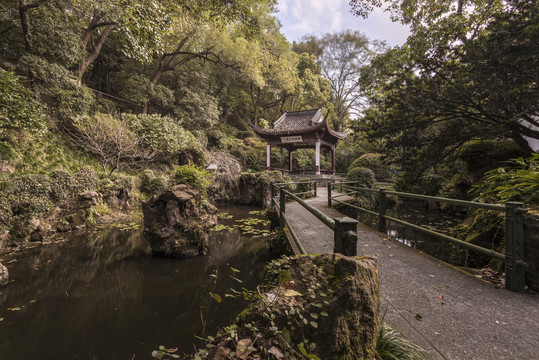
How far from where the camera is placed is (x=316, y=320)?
105cm

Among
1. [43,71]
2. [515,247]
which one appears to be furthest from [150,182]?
[515,247]

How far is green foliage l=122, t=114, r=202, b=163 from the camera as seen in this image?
36.0ft

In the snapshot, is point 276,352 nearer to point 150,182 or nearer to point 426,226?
point 426,226

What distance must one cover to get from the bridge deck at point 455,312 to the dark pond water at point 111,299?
7.43ft

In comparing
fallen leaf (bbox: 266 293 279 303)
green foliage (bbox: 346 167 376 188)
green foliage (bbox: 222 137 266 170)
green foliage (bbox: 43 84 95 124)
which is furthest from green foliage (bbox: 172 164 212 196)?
green foliage (bbox: 222 137 266 170)

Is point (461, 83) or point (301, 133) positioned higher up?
point (301, 133)

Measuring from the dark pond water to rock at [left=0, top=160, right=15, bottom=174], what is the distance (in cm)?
305

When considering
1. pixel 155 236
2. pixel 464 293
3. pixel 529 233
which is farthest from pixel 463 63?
pixel 155 236

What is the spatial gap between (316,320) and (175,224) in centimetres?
466

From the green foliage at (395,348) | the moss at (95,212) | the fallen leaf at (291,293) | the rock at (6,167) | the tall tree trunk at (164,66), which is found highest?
the tall tree trunk at (164,66)

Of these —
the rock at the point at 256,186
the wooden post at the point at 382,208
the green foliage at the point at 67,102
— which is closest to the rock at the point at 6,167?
the green foliage at the point at 67,102

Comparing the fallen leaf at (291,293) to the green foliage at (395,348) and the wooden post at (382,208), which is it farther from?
the wooden post at (382,208)

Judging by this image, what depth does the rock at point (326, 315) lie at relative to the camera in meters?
1.01

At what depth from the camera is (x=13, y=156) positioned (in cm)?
670
